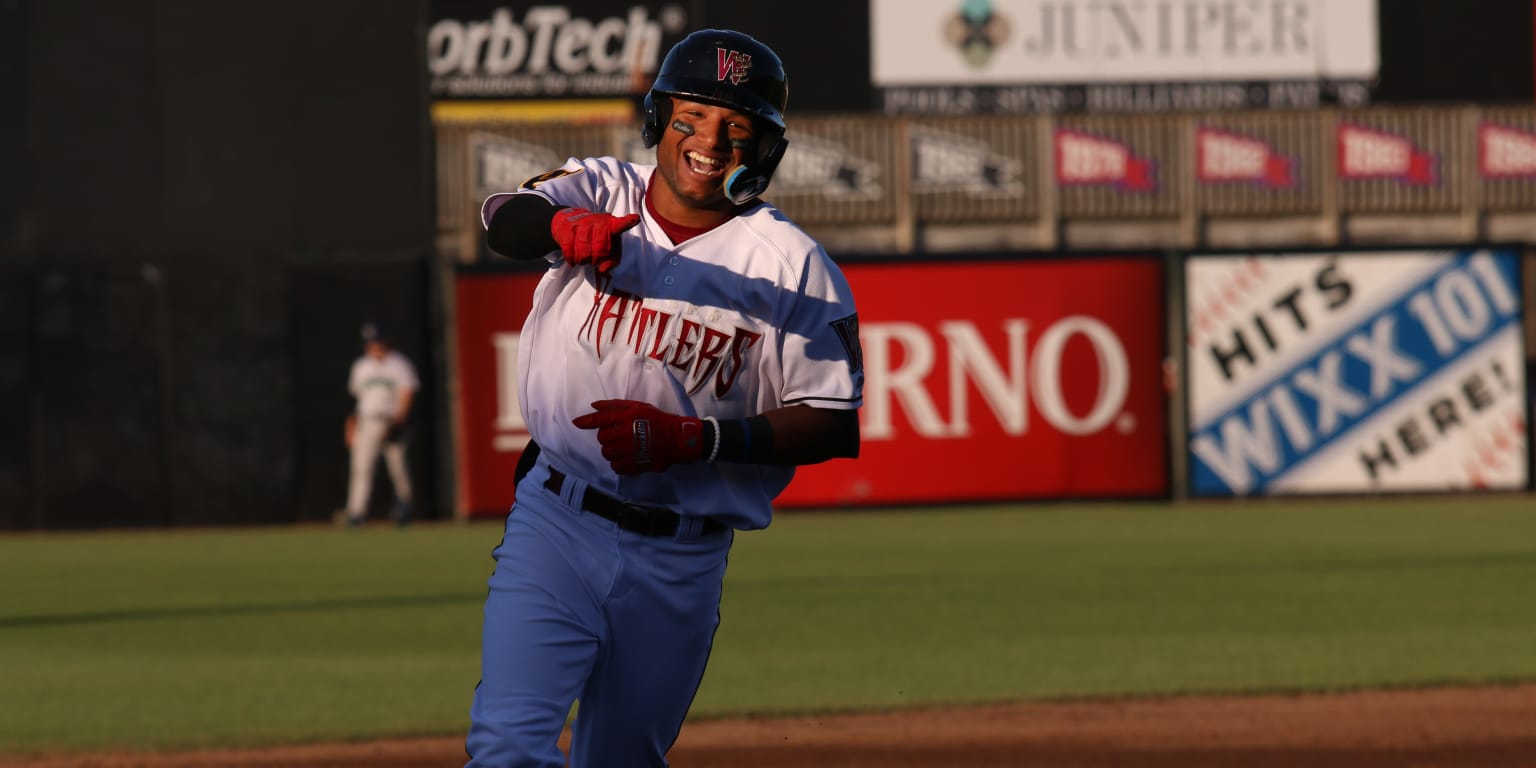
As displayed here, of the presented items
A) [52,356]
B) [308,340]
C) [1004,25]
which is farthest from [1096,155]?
[52,356]

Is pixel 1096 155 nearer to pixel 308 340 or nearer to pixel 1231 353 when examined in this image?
pixel 1231 353

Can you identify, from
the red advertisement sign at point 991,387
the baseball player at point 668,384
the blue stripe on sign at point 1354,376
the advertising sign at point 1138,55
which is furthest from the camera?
the advertising sign at point 1138,55

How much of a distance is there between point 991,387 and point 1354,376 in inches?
149

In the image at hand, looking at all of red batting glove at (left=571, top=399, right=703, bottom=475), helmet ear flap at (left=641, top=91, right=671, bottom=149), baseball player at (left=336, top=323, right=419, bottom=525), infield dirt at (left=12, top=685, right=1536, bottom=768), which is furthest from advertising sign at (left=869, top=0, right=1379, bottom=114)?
red batting glove at (left=571, top=399, right=703, bottom=475)

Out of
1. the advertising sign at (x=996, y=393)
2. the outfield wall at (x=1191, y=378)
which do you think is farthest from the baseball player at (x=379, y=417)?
the advertising sign at (x=996, y=393)

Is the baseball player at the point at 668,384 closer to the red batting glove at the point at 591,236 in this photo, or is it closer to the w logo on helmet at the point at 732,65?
the w logo on helmet at the point at 732,65

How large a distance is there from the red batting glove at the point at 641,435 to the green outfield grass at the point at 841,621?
4758 mm

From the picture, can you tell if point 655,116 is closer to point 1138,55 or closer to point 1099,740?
point 1099,740

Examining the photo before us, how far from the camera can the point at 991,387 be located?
73.9 ft

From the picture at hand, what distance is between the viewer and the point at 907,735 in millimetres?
8875

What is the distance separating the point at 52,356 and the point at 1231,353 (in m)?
12.2

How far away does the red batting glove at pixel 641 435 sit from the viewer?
4.57 meters

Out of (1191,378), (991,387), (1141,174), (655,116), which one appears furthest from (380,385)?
(655,116)

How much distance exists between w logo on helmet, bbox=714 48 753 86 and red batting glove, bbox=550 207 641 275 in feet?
1.59
